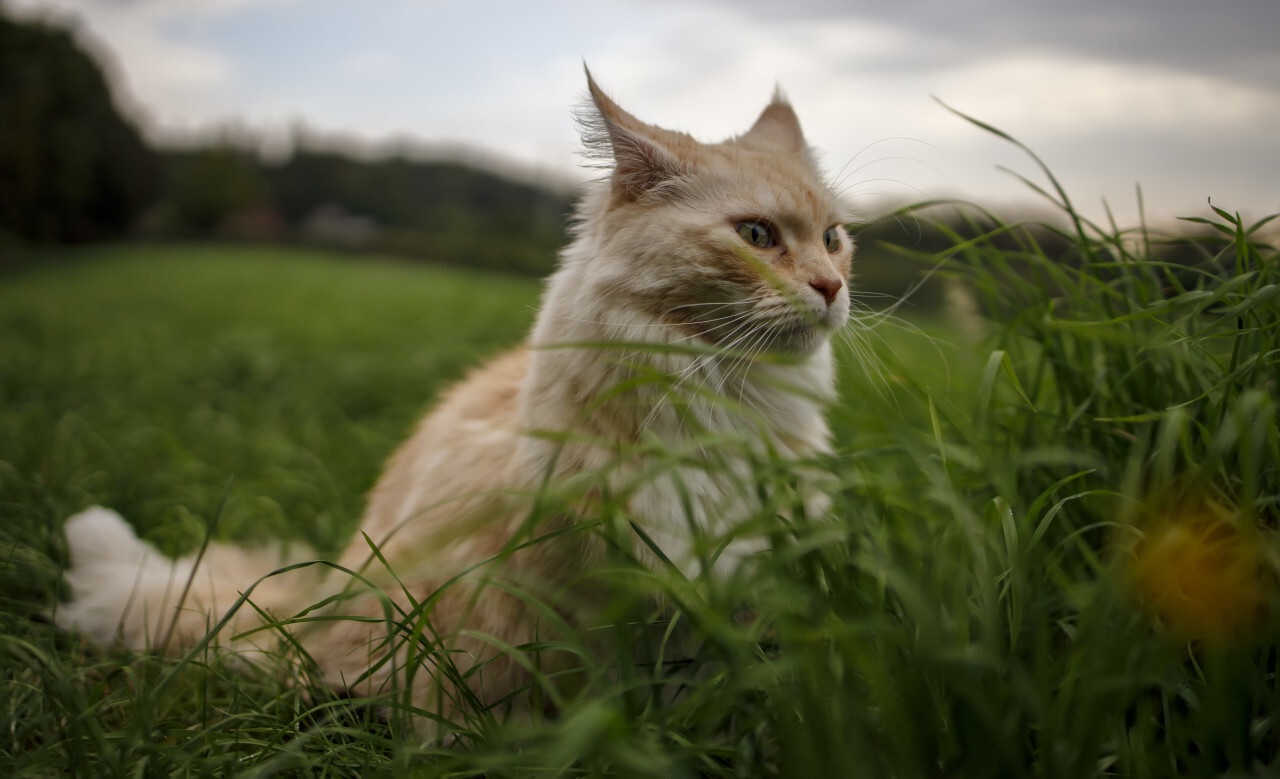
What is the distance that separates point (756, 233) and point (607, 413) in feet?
1.86

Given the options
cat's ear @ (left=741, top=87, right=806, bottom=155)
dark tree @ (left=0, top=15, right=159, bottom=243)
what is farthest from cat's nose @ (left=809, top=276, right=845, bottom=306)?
dark tree @ (left=0, top=15, right=159, bottom=243)

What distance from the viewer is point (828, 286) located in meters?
1.50

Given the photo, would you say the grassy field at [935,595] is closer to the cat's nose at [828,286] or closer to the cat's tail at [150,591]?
the cat's tail at [150,591]

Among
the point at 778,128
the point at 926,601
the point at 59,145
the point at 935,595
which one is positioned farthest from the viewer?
the point at 59,145

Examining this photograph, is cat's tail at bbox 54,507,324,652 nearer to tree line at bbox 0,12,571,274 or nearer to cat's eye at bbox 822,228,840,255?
tree line at bbox 0,12,571,274

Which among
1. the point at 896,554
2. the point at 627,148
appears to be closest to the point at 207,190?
the point at 627,148

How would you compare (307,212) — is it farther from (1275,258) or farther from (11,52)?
(1275,258)

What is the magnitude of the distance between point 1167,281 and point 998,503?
1.04 metres

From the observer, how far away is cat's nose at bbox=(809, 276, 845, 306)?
150cm

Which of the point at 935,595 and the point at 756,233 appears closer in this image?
the point at 935,595

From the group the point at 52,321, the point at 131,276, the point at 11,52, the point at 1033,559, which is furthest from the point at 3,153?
the point at 1033,559

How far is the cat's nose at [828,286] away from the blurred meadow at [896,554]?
0.13 metres

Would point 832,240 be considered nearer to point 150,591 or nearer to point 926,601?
point 926,601

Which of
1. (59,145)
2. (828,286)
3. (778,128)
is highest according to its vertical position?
(59,145)
